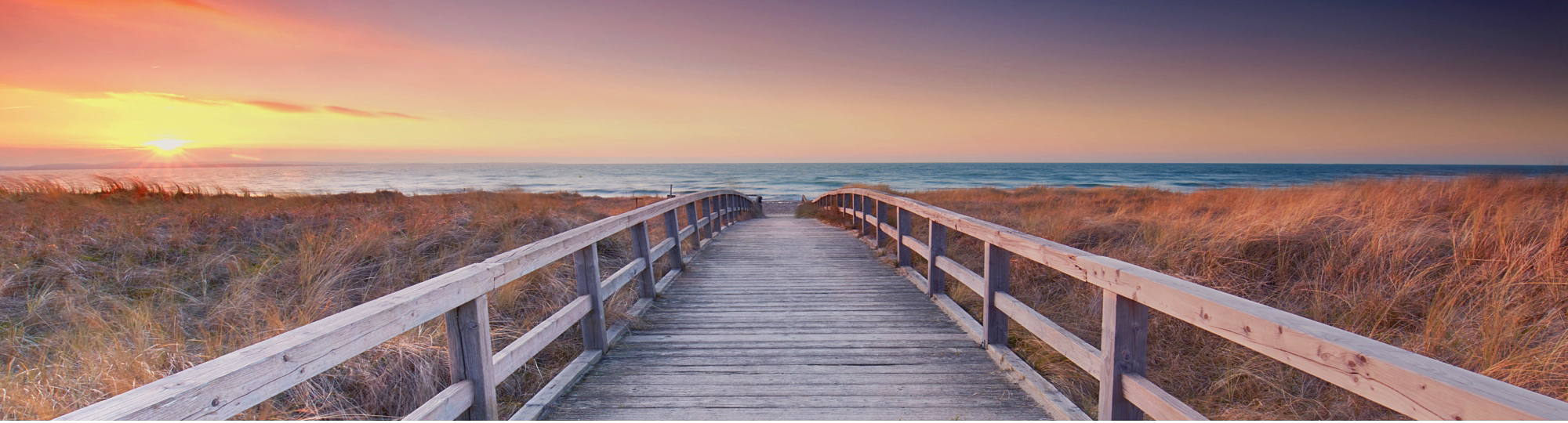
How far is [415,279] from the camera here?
18.5 feet

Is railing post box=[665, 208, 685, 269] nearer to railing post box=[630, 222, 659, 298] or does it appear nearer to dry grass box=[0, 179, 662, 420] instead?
dry grass box=[0, 179, 662, 420]

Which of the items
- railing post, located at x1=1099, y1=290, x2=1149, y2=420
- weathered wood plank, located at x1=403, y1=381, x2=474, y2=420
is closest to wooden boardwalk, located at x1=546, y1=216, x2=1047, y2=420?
railing post, located at x1=1099, y1=290, x2=1149, y2=420

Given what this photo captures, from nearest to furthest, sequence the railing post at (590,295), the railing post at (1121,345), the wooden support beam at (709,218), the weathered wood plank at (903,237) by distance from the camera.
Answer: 1. the railing post at (1121,345)
2. the railing post at (590,295)
3. the weathered wood plank at (903,237)
4. the wooden support beam at (709,218)

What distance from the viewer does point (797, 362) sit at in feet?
11.7

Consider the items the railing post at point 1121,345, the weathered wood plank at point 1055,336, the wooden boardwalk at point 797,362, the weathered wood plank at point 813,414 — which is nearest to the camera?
the railing post at point 1121,345

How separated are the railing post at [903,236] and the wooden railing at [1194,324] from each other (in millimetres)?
1817

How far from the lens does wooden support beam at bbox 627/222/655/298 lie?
5.00 metres

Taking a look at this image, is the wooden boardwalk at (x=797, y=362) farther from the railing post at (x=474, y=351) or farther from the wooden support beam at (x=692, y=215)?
the wooden support beam at (x=692, y=215)

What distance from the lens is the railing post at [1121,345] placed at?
92.7 inches

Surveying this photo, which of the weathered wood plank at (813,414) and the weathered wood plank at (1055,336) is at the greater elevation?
the weathered wood plank at (1055,336)

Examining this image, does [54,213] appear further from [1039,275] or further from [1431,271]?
[1431,271]

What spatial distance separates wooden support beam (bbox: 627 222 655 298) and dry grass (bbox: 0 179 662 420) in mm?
632

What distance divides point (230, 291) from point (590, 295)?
12.7ft

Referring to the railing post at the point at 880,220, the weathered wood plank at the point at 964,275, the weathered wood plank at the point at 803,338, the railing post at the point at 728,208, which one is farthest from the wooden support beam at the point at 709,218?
the weathered wood plank at the point at 803,338
